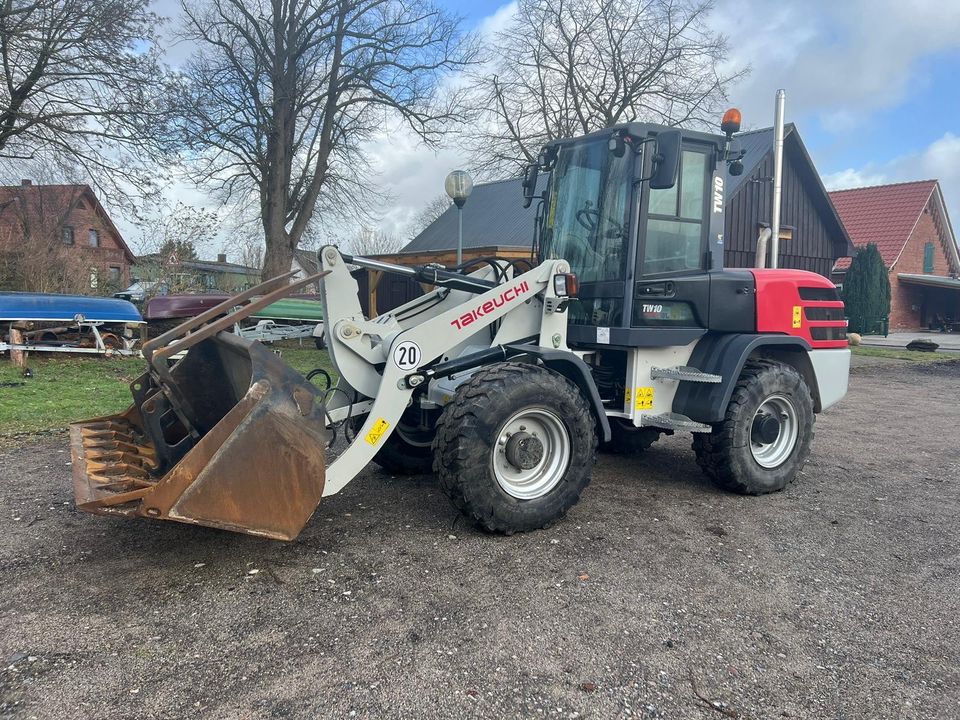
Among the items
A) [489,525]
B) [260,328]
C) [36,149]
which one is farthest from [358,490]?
[36,149]

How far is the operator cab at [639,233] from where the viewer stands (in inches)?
184

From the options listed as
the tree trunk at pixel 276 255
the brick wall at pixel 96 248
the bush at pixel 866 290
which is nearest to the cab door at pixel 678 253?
the tree trunk at pixel 276 255

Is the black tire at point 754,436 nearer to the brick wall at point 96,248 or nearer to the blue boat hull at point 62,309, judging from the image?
the blue boat hull at point 62,309

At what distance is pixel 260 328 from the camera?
14.2 metres

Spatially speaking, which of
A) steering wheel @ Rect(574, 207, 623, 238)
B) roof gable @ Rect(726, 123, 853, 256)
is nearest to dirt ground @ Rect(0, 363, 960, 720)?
steering wheel @ Rect(574, 207, 623, 238)

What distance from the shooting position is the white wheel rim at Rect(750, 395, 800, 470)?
5188 mm

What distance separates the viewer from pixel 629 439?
6.16 m

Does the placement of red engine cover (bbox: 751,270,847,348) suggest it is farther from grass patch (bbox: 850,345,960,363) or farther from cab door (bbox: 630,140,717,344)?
grass patch (bbox: 850,345,960,363)

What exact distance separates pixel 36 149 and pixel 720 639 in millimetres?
16586

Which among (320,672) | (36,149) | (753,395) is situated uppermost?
(36,149)

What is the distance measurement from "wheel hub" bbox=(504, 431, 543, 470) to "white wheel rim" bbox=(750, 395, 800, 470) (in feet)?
6.52

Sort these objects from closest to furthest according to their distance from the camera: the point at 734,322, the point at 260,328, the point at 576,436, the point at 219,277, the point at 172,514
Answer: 1. the point at 172,514
2. the point at 576,436
3. the point at 734,322
4. the point at 260,328
5. the point at 219,277

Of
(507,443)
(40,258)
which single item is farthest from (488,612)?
(40,258)

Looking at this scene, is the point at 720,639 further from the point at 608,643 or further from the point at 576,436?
the point at 576,436
